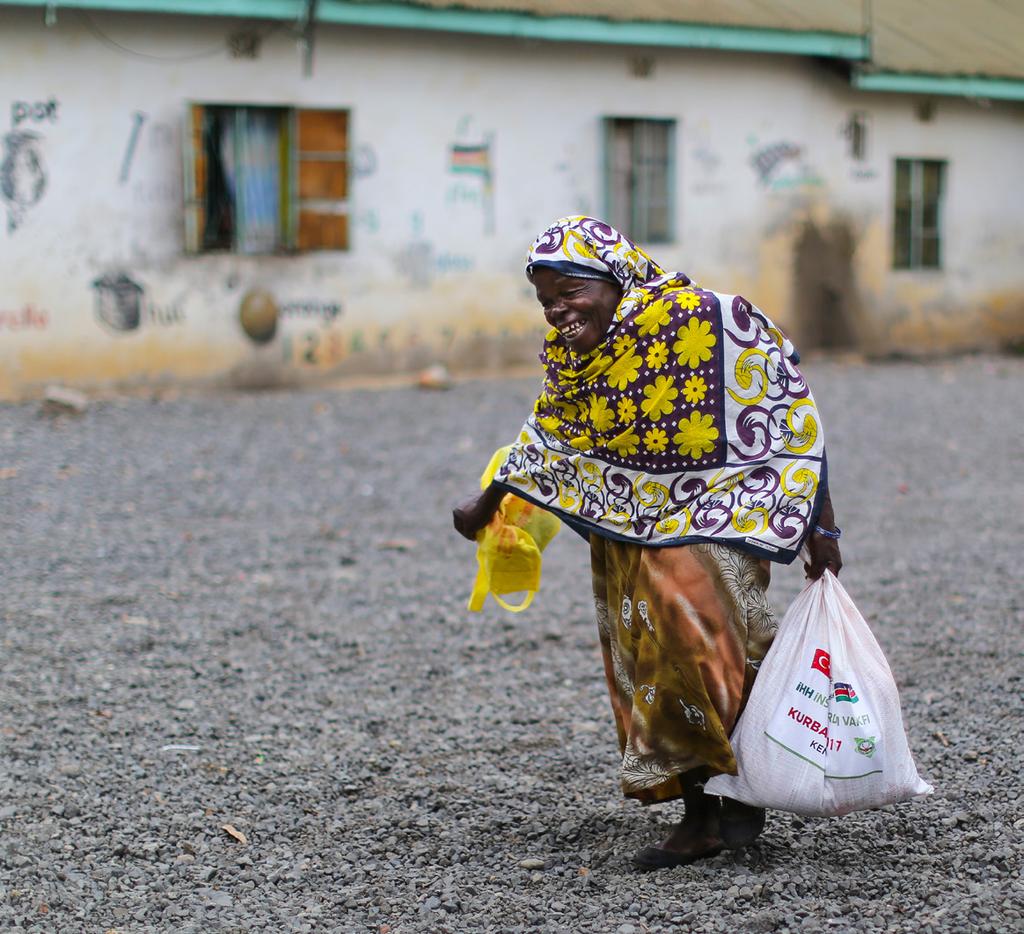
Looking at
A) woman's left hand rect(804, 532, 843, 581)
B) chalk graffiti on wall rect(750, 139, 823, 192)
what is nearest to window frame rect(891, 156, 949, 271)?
chalk graffiti on wall rect(750, 139, 823, 192)

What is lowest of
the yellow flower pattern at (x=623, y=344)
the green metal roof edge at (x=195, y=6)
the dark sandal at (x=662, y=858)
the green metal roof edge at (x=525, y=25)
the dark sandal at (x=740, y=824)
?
the dark sandal at (x=662, y=858)

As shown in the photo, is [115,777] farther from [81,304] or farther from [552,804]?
[81,304]

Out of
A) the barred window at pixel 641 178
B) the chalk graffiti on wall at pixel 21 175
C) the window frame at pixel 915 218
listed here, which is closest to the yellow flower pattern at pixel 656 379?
the chalk graffiti on wall at pixel 21 175

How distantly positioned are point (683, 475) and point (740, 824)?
837 millimetres

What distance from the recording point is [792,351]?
3137 mm

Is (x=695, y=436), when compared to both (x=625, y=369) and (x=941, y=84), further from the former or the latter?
(x=941, y=84)

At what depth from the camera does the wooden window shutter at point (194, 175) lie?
38.1ft

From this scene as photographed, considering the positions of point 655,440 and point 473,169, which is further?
point 473,169

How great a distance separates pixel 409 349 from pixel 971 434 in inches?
200

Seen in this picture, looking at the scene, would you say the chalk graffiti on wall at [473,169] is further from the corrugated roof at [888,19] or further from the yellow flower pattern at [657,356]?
the yellow flower pattern at [657,356]

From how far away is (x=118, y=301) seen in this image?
11508mm

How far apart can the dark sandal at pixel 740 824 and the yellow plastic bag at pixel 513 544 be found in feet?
2.47

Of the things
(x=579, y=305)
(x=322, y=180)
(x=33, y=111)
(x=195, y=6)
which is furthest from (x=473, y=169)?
(x=579, y=305)

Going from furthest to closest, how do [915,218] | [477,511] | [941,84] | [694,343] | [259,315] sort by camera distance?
[915,218] → [941,84] → [259,315] → [477,511] → [694,343]
